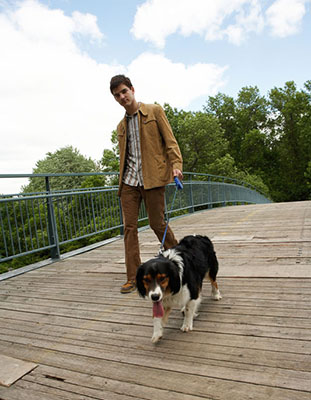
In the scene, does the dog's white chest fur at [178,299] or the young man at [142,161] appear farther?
the young man at [142,161]

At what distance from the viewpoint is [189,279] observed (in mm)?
2203

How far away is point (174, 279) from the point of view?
2029mm

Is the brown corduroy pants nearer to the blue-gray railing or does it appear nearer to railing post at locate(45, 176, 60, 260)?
the blue-gray railing

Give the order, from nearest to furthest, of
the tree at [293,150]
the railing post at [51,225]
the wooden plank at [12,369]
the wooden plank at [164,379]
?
the wooden plank at [164,379] → the wooden plank at [12,369] → the railing post at [51,225] → the tree at [293,150]

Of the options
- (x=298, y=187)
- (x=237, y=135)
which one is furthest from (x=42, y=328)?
(x=237, y=135)

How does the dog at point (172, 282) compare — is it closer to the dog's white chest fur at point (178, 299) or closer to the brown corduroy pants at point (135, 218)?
the dog's white chest fur at point (178, 299)

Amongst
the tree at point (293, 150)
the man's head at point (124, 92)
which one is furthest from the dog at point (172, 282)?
the tree at point (293, 150)

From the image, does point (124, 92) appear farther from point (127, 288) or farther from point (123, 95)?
point (127, 288)

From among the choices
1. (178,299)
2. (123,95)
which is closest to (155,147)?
(123,95)

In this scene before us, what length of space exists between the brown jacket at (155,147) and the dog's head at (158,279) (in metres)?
1.20

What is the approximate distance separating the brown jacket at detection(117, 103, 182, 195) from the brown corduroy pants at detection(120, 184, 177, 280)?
0.15m

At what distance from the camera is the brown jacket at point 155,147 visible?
3.09 meters

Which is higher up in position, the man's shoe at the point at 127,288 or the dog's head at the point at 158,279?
the dog's head at the point at 158,279

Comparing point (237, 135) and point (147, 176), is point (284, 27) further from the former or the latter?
point (147, 176)
